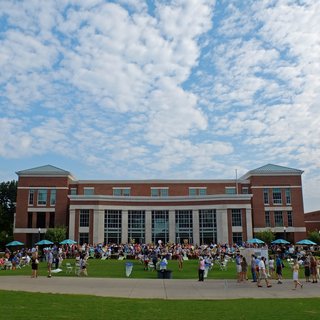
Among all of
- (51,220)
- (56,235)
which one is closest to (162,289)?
(56,235)

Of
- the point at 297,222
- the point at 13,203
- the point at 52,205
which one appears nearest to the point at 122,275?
the point at 52,205

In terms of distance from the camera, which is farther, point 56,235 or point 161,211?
point 161,211

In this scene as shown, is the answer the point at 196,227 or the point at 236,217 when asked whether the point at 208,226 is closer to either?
the point at 196,227

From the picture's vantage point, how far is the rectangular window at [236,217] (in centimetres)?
6175

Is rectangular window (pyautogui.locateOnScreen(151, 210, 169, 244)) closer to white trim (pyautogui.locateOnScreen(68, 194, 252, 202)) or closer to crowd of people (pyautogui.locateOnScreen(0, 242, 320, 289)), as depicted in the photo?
white trim (pyautogui.locateOnScreen(68, 194, 252, 202))

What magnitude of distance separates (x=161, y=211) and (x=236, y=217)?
11.6 meters

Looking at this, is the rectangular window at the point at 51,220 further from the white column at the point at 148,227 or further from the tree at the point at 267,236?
the tree at the point at 267,236

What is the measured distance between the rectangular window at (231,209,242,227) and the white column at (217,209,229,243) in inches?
47.5

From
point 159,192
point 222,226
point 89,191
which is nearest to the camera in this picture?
point 222,226

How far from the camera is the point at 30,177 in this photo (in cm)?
6688

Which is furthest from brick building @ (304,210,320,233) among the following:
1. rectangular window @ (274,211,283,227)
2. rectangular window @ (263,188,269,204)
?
rectangular window @ (263,188,269,204)

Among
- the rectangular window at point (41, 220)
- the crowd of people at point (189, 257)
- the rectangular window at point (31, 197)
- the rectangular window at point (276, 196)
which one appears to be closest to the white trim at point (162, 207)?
the rectangular window at point (41, 220)

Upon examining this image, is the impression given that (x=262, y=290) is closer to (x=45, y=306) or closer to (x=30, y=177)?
(x=45, y=306)

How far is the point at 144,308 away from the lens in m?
14.9
